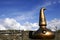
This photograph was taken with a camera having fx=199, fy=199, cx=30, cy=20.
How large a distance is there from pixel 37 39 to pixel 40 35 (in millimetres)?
204

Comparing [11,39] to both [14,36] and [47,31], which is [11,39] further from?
[47,31]

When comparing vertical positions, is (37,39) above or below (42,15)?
below

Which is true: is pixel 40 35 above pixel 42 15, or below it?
below

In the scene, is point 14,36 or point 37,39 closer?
point 37,39

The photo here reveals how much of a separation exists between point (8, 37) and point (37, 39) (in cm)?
533

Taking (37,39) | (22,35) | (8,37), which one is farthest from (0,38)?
(37,39)

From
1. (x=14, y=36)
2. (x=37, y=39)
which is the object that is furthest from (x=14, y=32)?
(x=37, y=39)

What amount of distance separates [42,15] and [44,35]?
0.49 metres

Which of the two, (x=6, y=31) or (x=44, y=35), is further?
(x=6, y=31)

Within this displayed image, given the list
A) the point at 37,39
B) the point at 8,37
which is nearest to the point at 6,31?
the point at 8,37

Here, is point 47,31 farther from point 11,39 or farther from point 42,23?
point 11,39

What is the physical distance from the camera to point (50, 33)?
4.92m

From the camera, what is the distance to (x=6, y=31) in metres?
10.2

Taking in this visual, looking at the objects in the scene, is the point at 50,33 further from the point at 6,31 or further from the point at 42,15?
the point at 6,31
